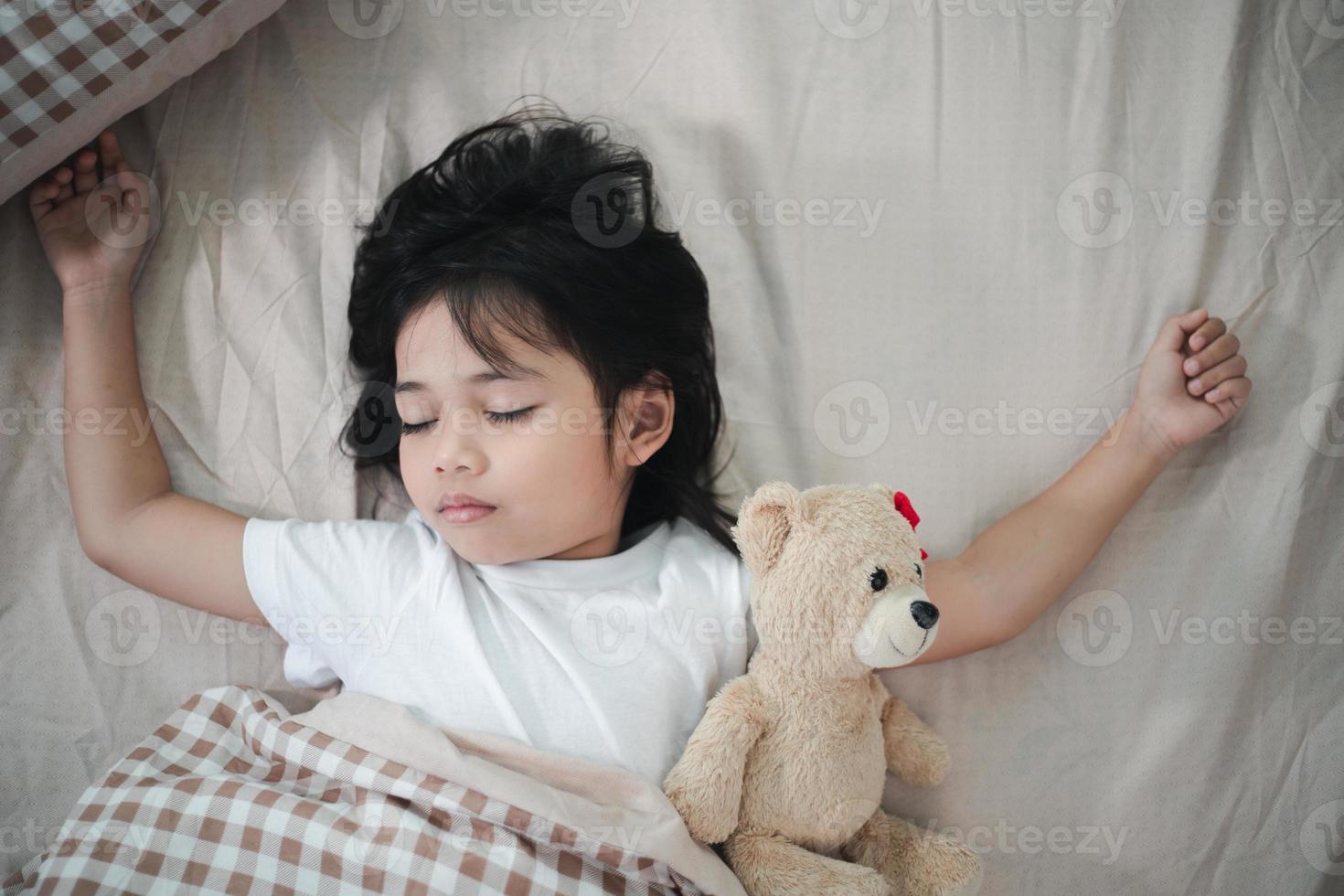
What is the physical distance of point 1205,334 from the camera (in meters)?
1.12

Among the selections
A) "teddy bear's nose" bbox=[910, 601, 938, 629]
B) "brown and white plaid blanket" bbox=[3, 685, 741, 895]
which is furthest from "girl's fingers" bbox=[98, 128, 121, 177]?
"teddy bear's nose" bbox=[910, 601, 938, 629]

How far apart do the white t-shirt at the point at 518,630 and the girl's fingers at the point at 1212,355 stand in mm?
542

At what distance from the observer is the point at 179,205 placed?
3.84ft

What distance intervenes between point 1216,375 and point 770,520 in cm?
58

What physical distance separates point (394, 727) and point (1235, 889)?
0.93 metres

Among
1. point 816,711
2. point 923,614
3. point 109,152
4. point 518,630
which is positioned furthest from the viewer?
point 109,152

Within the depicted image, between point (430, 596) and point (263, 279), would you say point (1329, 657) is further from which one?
point (263, 279)

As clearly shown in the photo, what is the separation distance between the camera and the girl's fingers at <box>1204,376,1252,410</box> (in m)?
1.10

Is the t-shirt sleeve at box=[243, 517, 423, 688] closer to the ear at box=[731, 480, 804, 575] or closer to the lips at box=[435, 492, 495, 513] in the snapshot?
the lips at box=[435, 492, 495, 513]

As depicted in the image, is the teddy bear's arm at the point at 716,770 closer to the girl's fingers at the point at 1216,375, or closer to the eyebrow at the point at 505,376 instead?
the eyebrow at the point at 505,376

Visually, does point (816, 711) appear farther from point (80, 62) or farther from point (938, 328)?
point (80, 62)

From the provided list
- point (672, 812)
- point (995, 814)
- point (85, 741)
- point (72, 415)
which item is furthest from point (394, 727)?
point (995, 814)

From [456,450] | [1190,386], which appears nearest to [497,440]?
[456,450]

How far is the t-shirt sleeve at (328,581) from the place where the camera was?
105 centimetres
